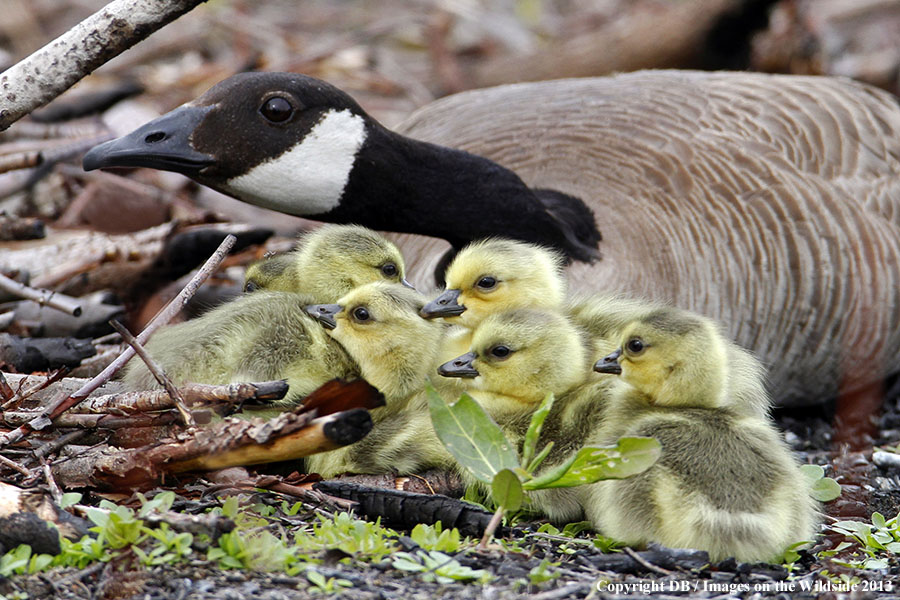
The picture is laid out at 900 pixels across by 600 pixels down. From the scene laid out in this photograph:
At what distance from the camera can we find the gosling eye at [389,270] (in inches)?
135

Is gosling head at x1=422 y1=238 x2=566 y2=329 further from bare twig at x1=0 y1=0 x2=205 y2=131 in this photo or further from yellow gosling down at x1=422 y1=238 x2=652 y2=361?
bare twig at x1=0 y1=0 x2=205 y2=131

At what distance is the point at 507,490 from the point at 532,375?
493mm

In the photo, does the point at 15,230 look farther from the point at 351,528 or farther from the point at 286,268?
the point at 351,528

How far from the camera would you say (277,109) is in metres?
3.80

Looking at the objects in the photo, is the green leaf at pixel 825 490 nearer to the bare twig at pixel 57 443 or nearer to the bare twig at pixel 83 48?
the bare twig at pixel 57 443

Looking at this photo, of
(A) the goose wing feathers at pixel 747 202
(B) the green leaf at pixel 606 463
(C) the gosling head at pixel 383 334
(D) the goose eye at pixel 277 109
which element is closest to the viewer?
(B) the green leaf at pixel 606 463

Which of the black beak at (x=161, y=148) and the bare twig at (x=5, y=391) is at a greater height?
the black beak at (x=161, y=148)

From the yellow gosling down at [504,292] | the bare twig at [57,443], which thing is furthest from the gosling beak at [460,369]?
the bare twig at [57,443]

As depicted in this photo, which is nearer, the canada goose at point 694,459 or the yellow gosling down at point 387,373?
the canada goose at point 694,459

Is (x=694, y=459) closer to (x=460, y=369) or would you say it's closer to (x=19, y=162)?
(x=460, y=369)

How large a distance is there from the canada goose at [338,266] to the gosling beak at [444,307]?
29cm

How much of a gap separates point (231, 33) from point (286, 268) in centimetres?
577

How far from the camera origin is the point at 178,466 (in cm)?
274

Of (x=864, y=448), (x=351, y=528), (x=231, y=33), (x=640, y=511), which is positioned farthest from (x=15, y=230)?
(x=231, y=33)
